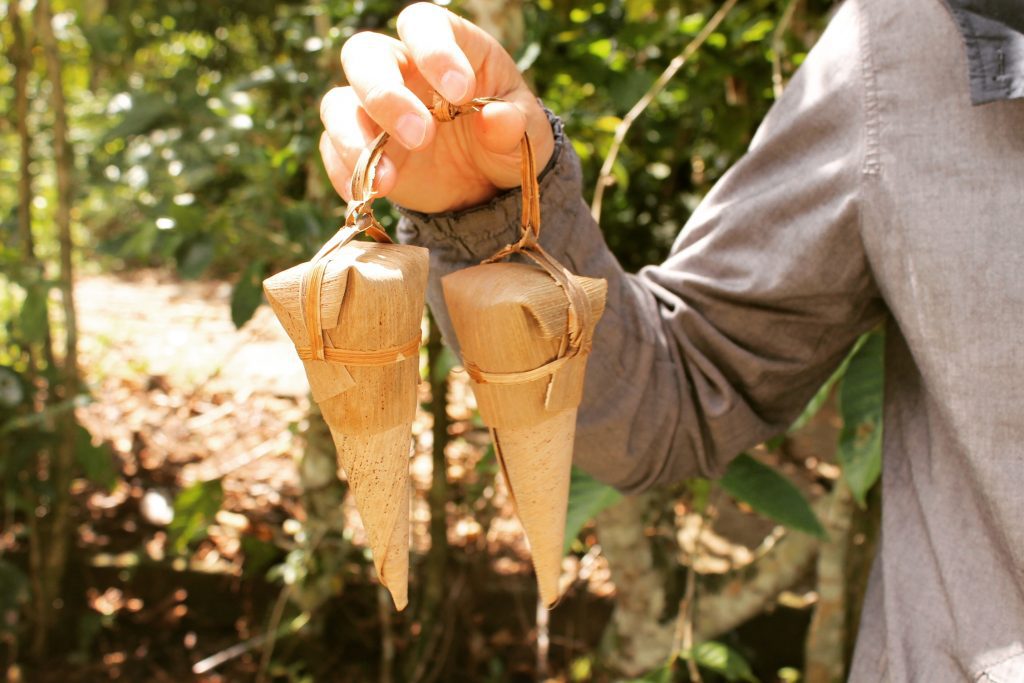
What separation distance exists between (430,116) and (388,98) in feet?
0.09

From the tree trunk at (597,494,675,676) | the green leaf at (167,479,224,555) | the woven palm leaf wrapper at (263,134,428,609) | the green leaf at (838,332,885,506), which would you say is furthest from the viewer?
the green leaf at (167,479,224,555)

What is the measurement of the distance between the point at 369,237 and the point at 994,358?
0.54 meters

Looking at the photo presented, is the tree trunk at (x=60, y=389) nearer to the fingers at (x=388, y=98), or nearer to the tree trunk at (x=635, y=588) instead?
the tree trunk at (x=635, y=588)

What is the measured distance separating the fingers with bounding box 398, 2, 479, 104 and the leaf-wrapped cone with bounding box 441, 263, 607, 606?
12 centimetres

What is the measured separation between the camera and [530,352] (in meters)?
0.60

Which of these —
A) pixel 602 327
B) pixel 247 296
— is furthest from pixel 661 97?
pixel 602 327

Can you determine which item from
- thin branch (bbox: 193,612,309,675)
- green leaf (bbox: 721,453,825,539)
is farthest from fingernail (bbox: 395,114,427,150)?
thin branch (bbox: 193,612,309,675)

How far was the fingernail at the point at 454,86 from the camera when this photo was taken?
23.7 inches

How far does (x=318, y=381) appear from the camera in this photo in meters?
0.57

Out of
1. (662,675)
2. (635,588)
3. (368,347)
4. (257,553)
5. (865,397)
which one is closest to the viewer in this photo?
(368,347)

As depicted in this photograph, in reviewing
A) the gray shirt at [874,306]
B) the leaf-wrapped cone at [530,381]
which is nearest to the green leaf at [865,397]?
the gray shirt at [874,306]

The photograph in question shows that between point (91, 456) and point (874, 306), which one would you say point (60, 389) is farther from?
point (874, 306)

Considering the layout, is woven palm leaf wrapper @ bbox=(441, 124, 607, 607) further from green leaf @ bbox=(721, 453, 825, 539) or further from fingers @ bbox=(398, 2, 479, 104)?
green leaf @ bbox=(721, 453, 825, 539)

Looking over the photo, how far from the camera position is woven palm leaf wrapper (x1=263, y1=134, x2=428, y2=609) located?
55 cm
